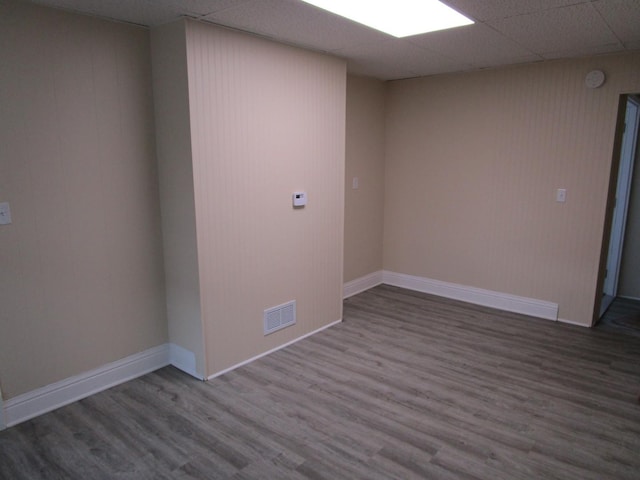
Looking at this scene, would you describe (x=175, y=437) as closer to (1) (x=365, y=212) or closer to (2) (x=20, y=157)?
(2) (x=20, y=157)

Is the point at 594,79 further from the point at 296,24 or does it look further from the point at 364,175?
the point at 296,24

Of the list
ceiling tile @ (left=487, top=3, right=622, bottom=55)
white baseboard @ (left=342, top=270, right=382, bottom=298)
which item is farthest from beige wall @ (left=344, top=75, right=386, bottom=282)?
ceiling tile @ (left=487, top=3, right=622, bottom=55)

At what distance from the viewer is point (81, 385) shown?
285 cm

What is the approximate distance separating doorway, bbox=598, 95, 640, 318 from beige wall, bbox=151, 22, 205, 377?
386 centimetres

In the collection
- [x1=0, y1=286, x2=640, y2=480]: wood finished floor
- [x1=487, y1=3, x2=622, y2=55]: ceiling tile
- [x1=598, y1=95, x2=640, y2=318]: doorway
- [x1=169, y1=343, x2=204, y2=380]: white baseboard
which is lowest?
[x1=0, y1=286, x2=640, y2=480]: wood finished floor

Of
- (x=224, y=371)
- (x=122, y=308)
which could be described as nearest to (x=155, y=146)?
(x=122, y=308)

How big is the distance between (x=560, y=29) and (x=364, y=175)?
2.40 m

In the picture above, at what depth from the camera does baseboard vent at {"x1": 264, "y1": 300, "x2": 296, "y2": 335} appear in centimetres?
346

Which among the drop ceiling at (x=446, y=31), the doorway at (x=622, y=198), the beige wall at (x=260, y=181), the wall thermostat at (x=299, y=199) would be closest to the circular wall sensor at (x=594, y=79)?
the drop ceiling at (x=446, y=31)

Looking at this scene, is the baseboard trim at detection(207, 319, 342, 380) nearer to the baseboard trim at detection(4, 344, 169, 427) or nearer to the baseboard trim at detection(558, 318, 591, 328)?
the baseboard trim at detection(4, 344, 169, 427)

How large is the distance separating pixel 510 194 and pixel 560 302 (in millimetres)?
1138

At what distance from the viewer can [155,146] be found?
9.97 ft

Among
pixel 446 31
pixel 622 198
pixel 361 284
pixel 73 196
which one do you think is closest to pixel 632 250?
pixel 622 198

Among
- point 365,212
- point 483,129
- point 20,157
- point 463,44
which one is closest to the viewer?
point 20,157
